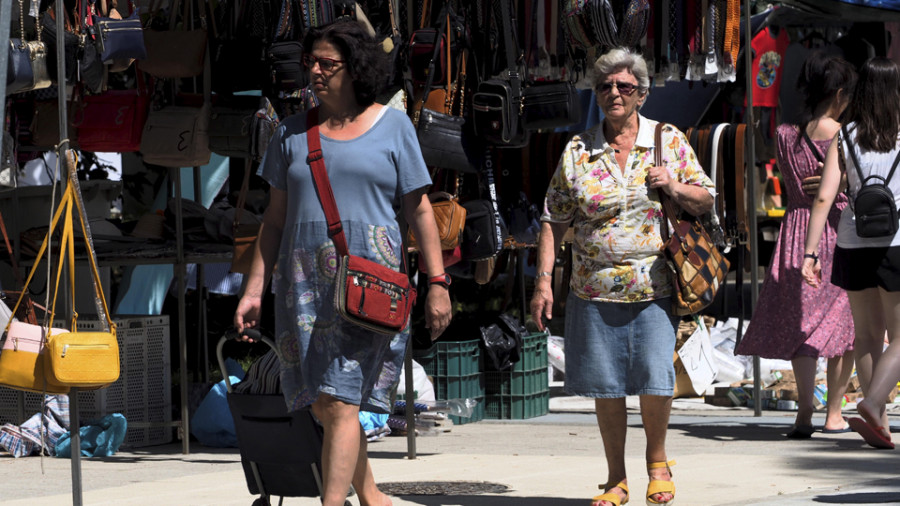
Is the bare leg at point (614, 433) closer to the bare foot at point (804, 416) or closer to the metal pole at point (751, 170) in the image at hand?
the bare foot at point (804, 416)

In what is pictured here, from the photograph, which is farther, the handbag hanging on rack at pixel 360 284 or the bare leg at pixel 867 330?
the bare leg at pixel 867 330

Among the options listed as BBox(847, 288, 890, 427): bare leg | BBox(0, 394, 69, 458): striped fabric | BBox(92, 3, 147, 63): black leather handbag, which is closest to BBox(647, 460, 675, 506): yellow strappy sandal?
BBox(847, 288, 890, 427): bare leg

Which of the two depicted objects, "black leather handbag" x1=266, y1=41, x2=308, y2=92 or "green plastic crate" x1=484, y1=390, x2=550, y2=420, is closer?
"black leather handbag" x1=266, y1=41, x2=308, y2=92

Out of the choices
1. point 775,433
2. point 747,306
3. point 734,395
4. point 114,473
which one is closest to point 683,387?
point 734,395

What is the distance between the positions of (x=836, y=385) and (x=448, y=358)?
243 cm

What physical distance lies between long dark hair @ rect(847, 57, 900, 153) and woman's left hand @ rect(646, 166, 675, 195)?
2.08 meters

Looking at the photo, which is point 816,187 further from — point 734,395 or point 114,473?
point 114,473

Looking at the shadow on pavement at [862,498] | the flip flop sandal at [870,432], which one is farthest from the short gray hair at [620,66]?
the flip flop sandal at [870,432]

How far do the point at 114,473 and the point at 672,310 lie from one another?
329 cm

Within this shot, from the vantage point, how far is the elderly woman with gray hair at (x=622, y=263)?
231 inches

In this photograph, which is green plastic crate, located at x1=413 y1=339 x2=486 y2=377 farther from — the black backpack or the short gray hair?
the short gray hair

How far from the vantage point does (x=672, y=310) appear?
5.91 m

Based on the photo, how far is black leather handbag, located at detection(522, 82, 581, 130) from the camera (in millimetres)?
8062

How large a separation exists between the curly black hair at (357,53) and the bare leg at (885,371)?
3.14 metres
